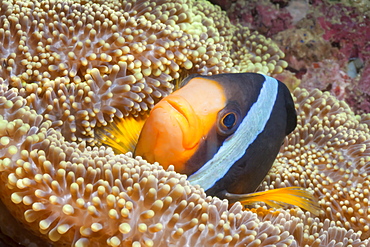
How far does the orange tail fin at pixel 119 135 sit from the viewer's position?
1.31 m

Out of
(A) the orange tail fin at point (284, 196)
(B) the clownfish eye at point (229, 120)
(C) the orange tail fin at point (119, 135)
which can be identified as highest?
(B) the clownfish eye at point (229, 120)

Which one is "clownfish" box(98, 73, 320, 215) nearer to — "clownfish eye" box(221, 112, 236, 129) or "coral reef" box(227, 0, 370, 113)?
"clownfish eye" box(221, 112, 236, 129)

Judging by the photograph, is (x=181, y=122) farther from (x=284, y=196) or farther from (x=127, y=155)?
(x=284, y=196)

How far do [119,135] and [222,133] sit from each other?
41 centimetres

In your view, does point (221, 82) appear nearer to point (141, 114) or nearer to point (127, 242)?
point (141, 114)

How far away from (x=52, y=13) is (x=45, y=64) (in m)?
0.21

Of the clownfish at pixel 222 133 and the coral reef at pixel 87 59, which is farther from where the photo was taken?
the coral reef at pixel 87 59

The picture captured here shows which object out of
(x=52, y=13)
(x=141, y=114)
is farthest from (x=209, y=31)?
(x=52, y=13)

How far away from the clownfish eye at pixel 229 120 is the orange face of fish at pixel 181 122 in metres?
0.03

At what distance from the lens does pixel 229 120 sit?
45.1 inches

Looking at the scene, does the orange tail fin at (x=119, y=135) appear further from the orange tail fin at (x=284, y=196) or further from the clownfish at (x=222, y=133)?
the orange tail fin at (x=284, y=196)

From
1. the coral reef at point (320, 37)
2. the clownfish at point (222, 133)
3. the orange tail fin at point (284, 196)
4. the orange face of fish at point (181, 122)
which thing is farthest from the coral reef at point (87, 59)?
the coral reef at point (320, 37)

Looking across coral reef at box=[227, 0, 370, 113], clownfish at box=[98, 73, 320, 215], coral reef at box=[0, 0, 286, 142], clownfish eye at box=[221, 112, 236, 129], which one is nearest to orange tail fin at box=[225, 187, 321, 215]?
clownfish at box=[98, 73, 320, 215]

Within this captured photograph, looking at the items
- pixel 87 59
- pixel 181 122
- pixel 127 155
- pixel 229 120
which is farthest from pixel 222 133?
pixel 87 59
